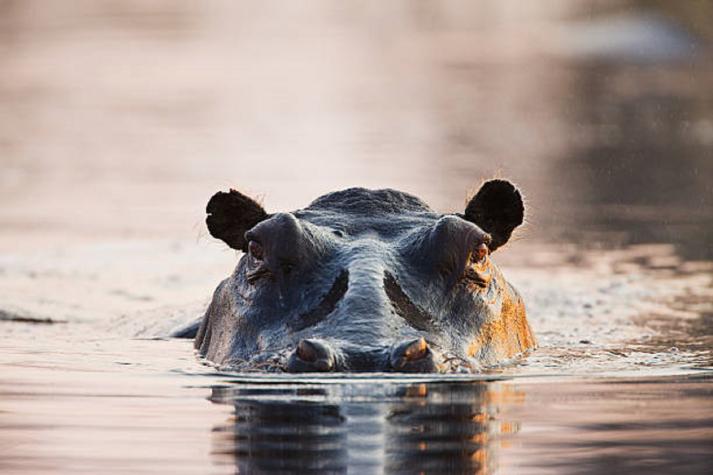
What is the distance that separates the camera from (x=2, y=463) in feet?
24.8

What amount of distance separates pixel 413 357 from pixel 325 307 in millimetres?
1012

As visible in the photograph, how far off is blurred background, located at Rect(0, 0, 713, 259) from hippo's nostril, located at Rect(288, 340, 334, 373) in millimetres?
6843

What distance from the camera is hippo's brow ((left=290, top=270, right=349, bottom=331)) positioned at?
9766 millimetres

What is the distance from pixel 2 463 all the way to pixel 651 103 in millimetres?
26219

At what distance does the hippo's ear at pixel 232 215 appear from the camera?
11398mm

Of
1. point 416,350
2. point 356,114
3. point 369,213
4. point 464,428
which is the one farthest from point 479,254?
point 356,114

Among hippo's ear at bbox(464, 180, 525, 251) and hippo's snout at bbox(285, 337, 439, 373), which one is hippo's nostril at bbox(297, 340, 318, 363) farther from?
hippo's ear at bbox(464, 180, 525, 251)

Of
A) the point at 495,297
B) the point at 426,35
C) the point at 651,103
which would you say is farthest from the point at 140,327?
the point at 426,35

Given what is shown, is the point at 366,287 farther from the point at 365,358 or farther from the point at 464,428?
the point at 464,428

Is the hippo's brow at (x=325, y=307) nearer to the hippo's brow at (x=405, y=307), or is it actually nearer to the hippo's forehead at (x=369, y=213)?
the hippo's brow at (x=405, y=307)

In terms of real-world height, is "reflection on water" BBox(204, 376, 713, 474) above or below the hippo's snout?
below

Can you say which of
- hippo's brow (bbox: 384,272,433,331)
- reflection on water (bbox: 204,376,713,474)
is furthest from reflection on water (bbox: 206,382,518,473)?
hippo's brow (bbox: 384,272,433,331)

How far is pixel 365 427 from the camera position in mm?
8031

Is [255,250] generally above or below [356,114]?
below
